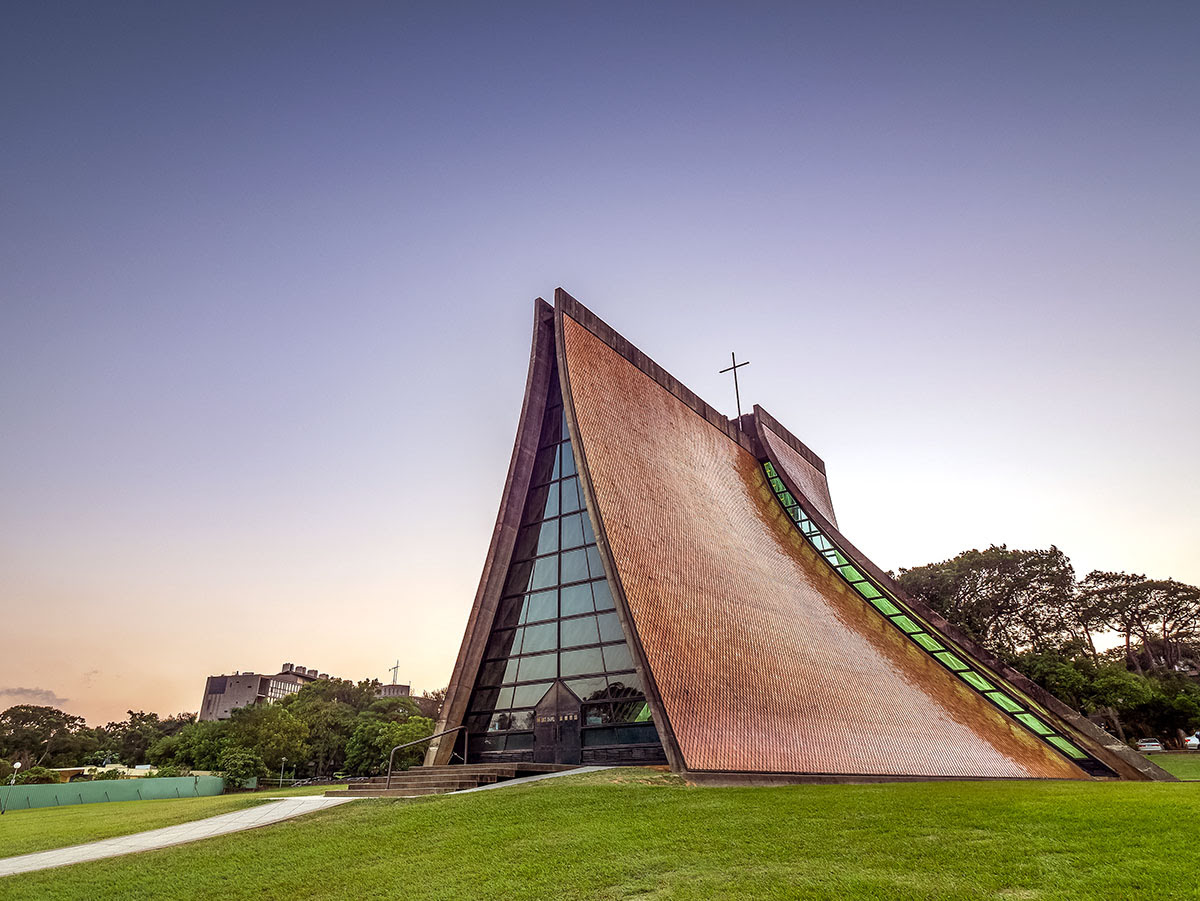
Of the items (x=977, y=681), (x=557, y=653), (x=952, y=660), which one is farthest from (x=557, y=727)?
(x=977, y=681)

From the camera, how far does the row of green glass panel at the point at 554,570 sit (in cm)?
1487

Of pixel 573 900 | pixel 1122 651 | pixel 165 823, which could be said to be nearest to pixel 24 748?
pixel 165 823

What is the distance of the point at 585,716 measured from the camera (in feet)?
44.6

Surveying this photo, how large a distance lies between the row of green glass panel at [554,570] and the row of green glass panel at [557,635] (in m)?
0.84

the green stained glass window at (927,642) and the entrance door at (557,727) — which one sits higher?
the green stained glass window at (927,642)

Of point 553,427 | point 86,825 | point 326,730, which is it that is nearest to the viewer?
point 86,825

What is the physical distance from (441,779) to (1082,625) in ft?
122

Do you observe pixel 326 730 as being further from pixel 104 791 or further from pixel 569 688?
pixel 569 688

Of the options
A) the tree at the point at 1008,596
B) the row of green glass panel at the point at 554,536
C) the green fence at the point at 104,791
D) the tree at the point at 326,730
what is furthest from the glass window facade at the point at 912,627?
the tree at the point at 326,730

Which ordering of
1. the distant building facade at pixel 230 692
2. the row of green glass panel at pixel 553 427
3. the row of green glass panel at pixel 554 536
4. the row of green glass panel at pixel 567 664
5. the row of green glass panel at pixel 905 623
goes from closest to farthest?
1. the row of green glass panel at pixel 567 664
2. the row of green glass panel at pixel 554 536
3. the row of green glass panel at pixel 905 623
4. the row of green glass panel at pixel 553 427
5. the distant building facade at pixel 230 692

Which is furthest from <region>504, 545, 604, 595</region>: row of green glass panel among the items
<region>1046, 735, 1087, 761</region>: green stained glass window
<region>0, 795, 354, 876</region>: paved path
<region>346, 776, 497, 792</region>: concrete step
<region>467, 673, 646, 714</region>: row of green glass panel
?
<region>1046, 735, 1087, 761</region>: green stained glass window

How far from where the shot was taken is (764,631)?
14094mm

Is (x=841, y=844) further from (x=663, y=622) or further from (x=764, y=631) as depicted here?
(x=764, y=631)

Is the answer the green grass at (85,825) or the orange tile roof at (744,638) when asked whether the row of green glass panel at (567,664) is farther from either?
the green grass at (85,825)
